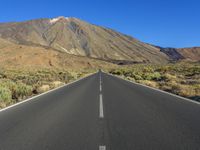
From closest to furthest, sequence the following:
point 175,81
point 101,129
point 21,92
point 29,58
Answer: point 101,129 < point 21,92 < point 175,81 < point 29,58

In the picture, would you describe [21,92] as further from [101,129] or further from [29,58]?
[29,58]

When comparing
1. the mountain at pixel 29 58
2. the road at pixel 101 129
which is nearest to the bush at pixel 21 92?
the road at pixel 101 129

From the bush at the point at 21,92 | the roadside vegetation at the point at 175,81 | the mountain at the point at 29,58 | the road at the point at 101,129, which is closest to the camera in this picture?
the road at the point at 101,129

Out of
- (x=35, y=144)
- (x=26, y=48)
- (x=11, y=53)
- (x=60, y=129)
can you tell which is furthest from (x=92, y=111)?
(x=26, y=48)

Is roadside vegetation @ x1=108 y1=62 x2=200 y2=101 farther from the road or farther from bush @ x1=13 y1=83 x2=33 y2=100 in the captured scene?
bush @ x1=13 y1=83 x2=33 y2=100

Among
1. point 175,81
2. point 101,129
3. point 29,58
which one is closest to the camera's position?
point 101,129

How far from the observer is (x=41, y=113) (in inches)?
437

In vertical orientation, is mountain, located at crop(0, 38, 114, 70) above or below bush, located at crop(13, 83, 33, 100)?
above

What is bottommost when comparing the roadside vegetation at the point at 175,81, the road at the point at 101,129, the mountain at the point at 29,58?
the roadside vegetation at the point at 175,81

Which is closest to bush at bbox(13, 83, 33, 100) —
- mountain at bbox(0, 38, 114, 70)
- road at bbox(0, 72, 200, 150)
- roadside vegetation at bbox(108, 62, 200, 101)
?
road at bbox(0, 72, 200, 150)

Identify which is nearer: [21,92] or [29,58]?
[21,92]

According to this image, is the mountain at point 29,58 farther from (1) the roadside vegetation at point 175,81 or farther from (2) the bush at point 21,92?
(2) the bush at point 21,92

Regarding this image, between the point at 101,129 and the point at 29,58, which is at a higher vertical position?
the point at 29,58

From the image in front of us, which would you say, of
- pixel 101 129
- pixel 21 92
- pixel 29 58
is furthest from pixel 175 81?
pixel 29 58
